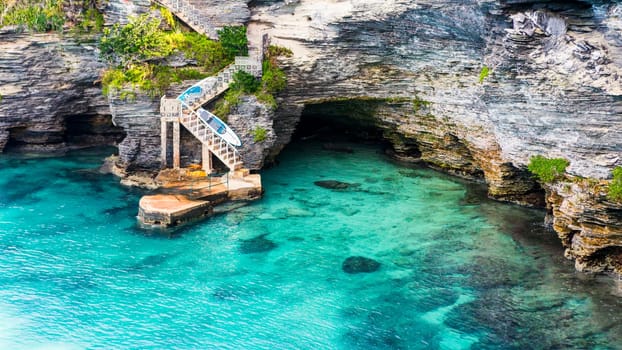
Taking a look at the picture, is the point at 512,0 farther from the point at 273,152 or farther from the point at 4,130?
the point at 4,130

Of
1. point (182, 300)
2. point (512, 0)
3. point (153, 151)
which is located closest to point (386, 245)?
point (182, 300)

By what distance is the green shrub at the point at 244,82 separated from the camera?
34281mm

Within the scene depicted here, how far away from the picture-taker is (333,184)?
36.2 m

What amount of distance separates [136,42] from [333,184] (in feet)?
41.3

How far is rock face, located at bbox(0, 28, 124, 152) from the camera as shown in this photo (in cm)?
3700

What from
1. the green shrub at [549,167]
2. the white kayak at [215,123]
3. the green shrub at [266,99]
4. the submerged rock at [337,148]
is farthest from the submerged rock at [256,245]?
the submerged rock at [337,148]

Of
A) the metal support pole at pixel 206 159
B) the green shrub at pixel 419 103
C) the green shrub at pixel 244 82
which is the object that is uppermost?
the green shrub at pixel 244 82

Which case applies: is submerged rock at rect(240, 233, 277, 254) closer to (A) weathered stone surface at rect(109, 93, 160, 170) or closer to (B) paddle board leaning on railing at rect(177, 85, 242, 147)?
(B) paddle board leaning on railing at rect(177, 85, 242, 147)

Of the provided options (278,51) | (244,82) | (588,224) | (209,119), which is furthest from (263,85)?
(588,224)

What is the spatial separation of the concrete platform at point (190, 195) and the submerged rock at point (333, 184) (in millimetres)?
3700

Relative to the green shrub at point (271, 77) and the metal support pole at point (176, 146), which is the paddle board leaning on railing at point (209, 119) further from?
the green shrub at point (271, 77)

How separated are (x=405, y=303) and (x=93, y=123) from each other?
84.4ft

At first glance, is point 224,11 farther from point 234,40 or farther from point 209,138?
point 209,138

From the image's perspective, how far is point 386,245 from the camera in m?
28.9
